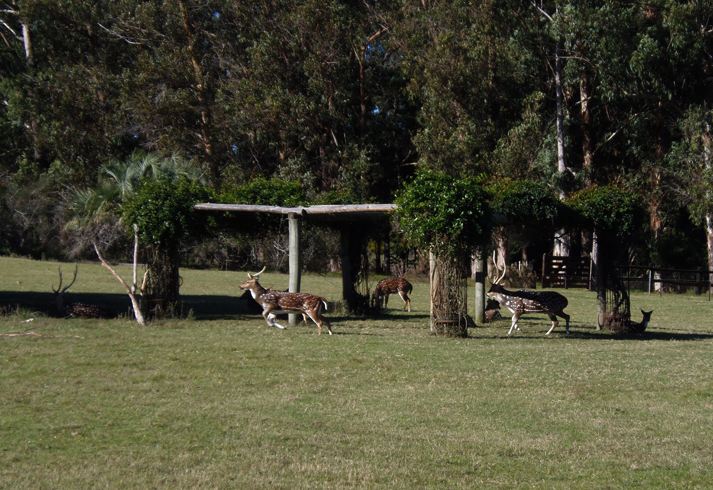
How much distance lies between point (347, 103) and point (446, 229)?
82.1ft

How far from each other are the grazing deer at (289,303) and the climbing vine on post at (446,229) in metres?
2.40

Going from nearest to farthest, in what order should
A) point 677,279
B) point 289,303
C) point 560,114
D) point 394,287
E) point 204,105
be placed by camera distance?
→ 1. point 289,303
2. point 394,287
3. point 560,114
4. point 677,279
5. point 204,105

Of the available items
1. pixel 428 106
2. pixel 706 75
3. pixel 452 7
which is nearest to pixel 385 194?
pixel 428 106

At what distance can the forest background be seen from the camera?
100.0 feet

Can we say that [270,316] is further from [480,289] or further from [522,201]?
[522,201]

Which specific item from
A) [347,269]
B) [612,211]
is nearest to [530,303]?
[612,211]

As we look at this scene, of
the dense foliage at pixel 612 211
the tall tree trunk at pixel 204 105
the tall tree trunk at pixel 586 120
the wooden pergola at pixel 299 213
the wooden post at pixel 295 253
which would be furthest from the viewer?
the tall tree trunk at pixel 204 105

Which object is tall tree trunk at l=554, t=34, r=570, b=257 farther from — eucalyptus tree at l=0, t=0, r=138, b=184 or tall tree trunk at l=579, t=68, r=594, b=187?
eucalyptus tree at l=0, t=0, r=138, b=184

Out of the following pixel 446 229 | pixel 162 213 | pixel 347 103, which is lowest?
pixel 446 229

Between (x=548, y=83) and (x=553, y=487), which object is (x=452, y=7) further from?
(x=553, y=487)

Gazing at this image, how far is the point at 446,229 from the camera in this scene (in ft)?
45.7

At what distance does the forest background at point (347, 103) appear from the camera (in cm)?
3047

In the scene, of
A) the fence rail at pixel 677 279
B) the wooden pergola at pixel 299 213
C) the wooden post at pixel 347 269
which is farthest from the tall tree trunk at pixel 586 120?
the wooden pergola at pixel 299 213

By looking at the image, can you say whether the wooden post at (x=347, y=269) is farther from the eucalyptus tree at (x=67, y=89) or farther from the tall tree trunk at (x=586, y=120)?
the eucalyptus tree at (x=67, y=89)
